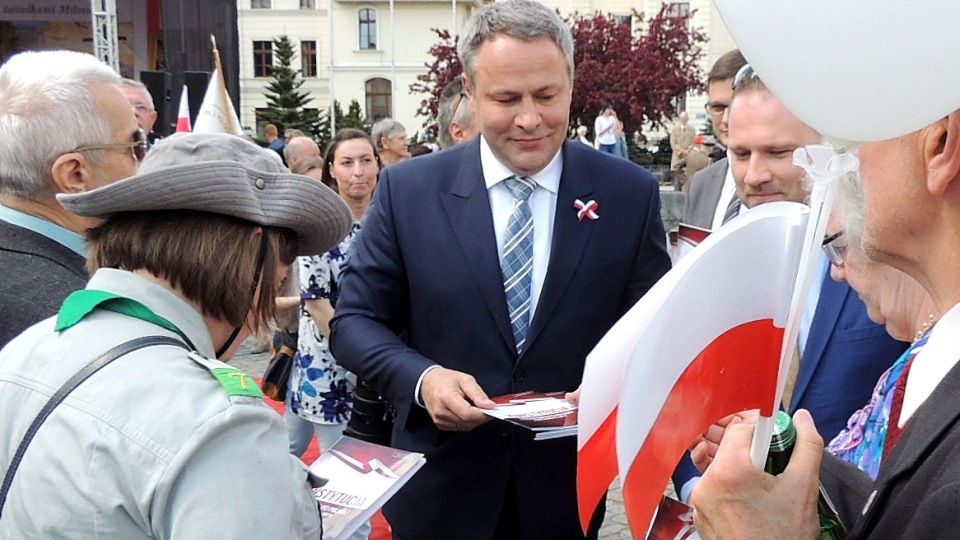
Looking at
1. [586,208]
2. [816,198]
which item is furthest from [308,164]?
[816,198]

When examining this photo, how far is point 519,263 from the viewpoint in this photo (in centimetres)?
234

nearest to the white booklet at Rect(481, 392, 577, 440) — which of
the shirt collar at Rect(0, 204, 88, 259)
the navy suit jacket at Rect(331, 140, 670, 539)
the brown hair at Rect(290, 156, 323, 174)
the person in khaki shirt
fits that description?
the navy suit jacket at Rect(331, 140, 670, 539)

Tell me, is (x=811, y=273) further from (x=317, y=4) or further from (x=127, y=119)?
(x=317, y=4)

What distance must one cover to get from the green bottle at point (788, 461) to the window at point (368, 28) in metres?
47.1

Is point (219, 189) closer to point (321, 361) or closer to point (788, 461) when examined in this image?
point (788, 461)

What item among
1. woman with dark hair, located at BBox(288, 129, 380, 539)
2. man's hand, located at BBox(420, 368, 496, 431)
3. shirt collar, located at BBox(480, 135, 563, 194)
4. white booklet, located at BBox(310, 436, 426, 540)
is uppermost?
shirt collar, located at BBox(480, 135, 563, 194)

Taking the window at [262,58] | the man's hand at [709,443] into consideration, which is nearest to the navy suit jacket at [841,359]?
the man's hand at [709,443]

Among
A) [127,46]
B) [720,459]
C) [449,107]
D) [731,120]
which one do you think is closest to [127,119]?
[731,120]

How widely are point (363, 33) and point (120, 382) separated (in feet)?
156

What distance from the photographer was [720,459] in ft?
3.70

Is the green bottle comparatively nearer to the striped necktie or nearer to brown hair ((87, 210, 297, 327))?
brown hair ((87, 210, 297, 327))

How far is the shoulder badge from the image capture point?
134 centimetres

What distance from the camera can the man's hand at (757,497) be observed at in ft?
3.59

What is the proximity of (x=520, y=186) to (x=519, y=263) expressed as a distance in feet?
0.74
